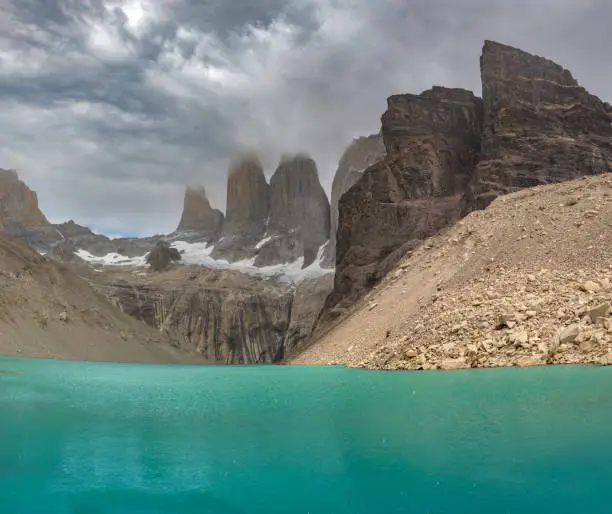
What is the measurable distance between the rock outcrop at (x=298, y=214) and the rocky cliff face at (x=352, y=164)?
6.83 metres

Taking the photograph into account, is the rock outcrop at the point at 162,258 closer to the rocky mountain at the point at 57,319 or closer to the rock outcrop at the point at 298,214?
the rock outcrop at the point at 298,214

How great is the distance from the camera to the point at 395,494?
9586 millimetres

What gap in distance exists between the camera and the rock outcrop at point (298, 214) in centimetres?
19038

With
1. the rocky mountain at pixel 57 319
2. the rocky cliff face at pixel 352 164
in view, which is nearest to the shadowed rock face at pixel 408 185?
the rocky mountain at pixel 57 319

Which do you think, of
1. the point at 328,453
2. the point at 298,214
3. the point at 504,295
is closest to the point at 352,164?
the point at 298,214

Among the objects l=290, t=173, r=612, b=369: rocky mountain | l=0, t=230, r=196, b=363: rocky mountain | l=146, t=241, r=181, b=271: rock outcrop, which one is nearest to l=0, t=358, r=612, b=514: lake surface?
l=290, t=173, r=612, b=369: rocky mountain

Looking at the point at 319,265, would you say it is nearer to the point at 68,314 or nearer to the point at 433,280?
the point at 68,314

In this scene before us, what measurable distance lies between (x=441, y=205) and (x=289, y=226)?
12940 centimetres

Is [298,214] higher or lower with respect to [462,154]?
higher

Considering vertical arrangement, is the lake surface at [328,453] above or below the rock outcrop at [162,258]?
below

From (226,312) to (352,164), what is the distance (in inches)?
2092

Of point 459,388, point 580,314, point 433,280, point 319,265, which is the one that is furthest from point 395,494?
point 319,265

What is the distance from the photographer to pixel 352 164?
544ft

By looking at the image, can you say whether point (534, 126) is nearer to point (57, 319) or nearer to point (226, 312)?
point (57, 319)
